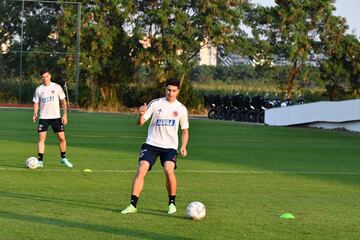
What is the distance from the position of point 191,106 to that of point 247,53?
5.81 meters

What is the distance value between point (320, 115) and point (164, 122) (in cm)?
3090

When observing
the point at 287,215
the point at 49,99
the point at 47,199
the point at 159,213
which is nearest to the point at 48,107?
the point at 49,99

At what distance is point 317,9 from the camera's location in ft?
217

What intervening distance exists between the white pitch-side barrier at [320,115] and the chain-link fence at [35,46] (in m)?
20.6

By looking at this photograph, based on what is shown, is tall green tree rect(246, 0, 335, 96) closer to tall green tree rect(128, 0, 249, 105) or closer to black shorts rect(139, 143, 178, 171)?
tall green tree rect(128, 0, 249, 105)

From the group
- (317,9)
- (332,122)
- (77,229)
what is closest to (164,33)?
(317,9)

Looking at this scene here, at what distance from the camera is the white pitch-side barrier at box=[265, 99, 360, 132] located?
40875 millimetres

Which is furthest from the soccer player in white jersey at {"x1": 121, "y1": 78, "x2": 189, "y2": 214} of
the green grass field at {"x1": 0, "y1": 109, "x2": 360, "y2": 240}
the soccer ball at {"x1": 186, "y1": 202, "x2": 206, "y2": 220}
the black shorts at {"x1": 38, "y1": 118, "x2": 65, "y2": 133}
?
the black shorts at {"x1": 38, "y1": 118, "x2": 65, "y2": 133}

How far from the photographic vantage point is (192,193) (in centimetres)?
1580

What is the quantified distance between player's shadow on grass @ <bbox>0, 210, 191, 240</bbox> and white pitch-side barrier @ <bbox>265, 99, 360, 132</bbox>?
29.0 metres

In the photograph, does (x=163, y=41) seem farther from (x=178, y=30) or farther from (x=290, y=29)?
(x=290, y=29)

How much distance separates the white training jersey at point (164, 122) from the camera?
13258mm

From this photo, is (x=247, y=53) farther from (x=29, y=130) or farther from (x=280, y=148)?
(x=280, y=148)

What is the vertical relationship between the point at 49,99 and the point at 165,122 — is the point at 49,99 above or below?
above
